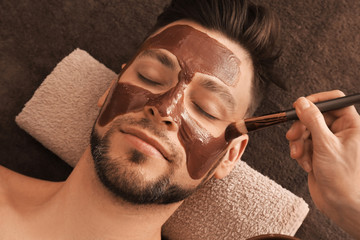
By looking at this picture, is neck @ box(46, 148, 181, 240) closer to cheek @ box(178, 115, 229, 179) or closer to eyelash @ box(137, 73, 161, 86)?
cheek @ box(178, 115, 229, 179)

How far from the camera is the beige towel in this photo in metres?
1.22

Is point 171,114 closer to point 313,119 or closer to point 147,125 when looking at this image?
point 147,125

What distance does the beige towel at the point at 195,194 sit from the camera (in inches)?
47.9

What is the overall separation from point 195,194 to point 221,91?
490 mm

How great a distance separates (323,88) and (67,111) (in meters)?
Result: 1.12

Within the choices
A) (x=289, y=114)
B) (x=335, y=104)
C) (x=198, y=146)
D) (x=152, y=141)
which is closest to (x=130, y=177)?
(x=152, y=141)

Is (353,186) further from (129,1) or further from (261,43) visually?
(129,1)

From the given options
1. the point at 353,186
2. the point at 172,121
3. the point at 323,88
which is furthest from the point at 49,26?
the point at 353,186

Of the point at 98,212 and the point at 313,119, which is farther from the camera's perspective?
the point at 98,212

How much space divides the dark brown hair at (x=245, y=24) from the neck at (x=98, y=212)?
1.61ft

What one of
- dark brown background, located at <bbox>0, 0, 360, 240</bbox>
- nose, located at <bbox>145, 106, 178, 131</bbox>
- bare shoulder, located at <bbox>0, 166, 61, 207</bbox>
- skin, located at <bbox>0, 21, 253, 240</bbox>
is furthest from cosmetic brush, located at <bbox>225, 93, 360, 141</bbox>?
bare shoulder, located at <bbox>0, 166, 61, 207</bbox>

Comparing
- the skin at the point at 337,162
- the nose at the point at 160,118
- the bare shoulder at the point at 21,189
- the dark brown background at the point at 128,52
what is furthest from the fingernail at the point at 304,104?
the bare shoulder at the point at 21,189

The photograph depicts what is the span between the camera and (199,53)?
3.27 ft

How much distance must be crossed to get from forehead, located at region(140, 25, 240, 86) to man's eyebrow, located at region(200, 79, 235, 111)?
0.03 metres
